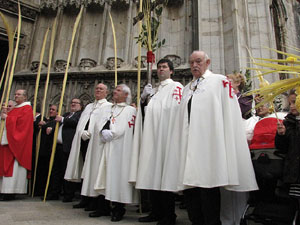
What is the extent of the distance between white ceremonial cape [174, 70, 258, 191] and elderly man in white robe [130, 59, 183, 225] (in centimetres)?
30

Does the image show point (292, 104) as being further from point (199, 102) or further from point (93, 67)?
point (93, 67)

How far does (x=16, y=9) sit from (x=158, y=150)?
957cm

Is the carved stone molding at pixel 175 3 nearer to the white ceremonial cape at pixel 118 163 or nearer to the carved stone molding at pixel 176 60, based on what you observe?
the carved stone molding at pixel 176 60

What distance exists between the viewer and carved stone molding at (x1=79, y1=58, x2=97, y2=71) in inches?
370

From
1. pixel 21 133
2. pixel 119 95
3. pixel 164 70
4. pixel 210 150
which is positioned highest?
pixel 164 70

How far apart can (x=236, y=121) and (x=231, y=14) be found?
6622 mm

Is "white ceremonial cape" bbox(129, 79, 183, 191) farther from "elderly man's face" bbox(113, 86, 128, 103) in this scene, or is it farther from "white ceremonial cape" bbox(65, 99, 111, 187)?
"white ceremonial cape" bbox(65, 99, 111, 187)

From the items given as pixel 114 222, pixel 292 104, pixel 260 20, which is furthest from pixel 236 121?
pixel 260 20

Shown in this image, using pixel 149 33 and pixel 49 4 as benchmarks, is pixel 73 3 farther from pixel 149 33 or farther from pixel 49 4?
pixel 149 33

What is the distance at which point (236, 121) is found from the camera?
2.45 metres

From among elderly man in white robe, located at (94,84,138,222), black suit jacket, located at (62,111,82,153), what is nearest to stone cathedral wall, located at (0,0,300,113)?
black suit jacket, located at (62,111,82,153)

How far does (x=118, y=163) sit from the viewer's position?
10.7ft

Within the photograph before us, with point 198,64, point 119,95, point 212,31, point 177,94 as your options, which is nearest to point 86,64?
point 212,31

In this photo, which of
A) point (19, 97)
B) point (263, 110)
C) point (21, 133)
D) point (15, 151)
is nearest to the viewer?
point (263, 110)
